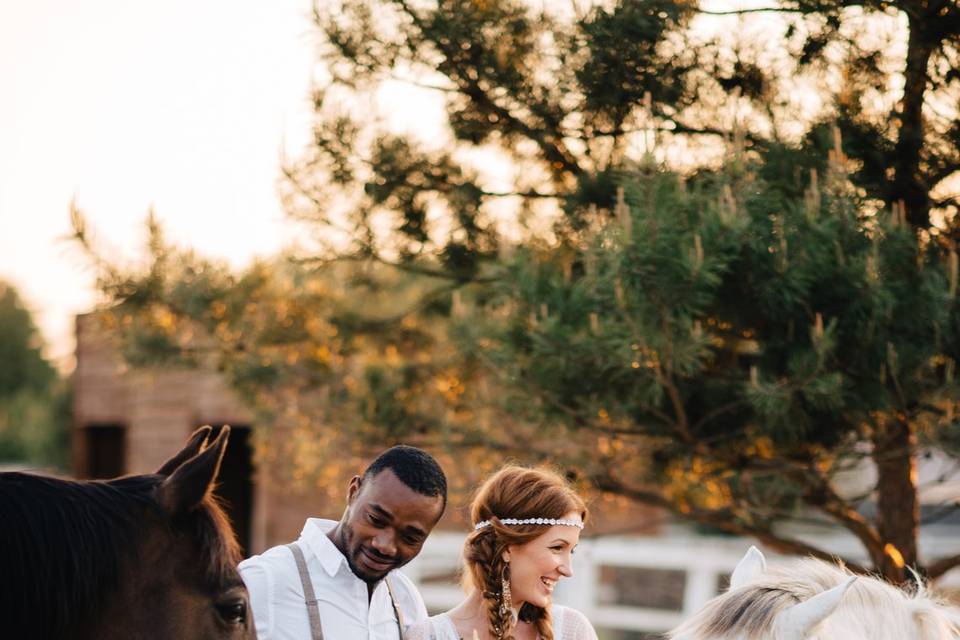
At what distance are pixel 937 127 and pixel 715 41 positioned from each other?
0.83m

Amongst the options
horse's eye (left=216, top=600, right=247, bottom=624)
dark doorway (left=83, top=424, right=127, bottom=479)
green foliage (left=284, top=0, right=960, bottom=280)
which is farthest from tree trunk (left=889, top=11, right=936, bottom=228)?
dark doorway (left=83, top=424, right=127, bottom=479)

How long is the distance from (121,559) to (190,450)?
26 centimetres

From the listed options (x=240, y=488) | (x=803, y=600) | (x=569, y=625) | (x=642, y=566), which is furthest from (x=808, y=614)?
(x=240, y=488)

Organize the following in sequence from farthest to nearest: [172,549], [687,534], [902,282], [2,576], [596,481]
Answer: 1. [687,534]
2. [596,481]
3. [902,282]
4. [172,549]
5. [2,576]

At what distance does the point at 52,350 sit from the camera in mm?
40656

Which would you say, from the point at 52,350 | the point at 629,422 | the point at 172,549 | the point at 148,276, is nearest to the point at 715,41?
the point at 629,422

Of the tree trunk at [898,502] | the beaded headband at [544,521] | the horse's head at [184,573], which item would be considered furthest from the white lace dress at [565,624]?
the tree trunk at [898,502]

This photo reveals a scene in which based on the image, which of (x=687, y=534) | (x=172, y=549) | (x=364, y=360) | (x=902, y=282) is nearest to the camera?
(x=172, y=549)

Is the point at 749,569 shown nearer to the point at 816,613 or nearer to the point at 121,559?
the point at 816,613

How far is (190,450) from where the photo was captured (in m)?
1.87

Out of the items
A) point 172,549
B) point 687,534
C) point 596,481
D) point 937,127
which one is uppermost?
point 937,127

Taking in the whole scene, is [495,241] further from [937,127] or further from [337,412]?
[937,127]

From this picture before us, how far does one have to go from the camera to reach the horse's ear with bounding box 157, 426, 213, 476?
73.3 inches

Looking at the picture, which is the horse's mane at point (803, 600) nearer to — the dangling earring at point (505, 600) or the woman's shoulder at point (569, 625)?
the dangling earring at point (505, 600)
